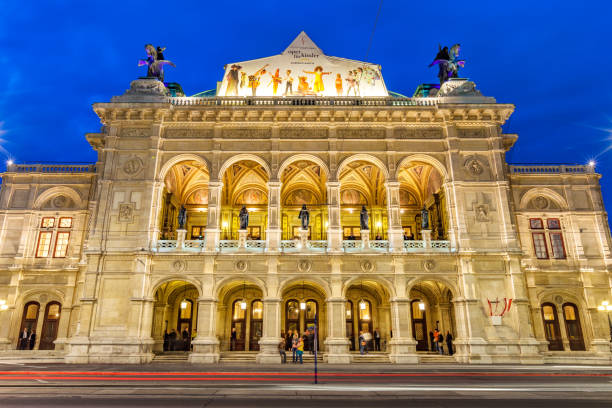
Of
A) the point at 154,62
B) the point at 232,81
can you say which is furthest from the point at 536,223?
the point at 154,62

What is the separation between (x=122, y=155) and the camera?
23938 mm

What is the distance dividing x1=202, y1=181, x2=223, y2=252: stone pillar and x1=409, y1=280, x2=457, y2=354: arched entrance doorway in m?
12.7

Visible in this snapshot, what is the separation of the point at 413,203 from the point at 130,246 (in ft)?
66.0

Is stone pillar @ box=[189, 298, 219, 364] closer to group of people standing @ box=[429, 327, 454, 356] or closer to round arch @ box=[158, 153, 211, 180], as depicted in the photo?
round arch @ box=[158, 153, 211, 180]

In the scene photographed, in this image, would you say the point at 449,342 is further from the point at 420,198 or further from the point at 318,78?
the point at 318,78

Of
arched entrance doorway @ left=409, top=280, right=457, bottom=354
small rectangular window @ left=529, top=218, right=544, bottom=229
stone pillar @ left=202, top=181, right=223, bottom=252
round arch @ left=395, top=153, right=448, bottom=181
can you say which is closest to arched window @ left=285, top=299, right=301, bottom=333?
stone pillar @ left=202, top=181, right=223, bottom=252

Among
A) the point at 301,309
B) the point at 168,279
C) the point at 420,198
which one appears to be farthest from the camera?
the point at 420,198

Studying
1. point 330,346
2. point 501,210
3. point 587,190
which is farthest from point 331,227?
point 587,190

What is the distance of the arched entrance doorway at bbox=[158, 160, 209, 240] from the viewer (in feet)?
89.6

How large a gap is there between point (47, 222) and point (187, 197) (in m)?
9.07

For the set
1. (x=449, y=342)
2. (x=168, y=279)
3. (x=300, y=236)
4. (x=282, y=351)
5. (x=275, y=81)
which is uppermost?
(x=275, y=81)

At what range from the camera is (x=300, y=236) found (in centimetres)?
2528

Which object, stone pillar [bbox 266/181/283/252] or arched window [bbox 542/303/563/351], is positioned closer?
stone pillar [bbox 266/181/283/252]

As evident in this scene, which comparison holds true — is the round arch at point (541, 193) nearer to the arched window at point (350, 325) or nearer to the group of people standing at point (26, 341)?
the arched window at point (350, 325)
